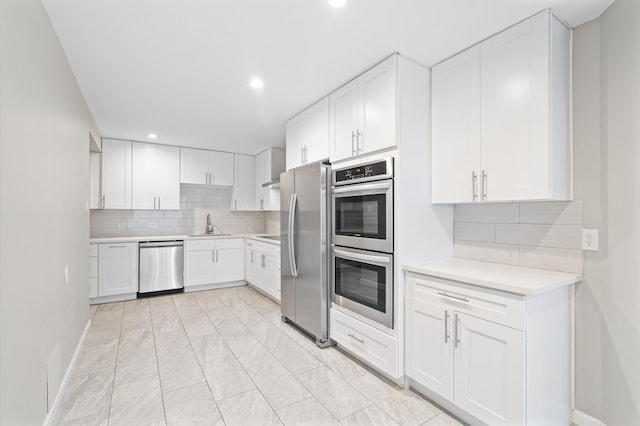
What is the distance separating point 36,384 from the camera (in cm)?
163

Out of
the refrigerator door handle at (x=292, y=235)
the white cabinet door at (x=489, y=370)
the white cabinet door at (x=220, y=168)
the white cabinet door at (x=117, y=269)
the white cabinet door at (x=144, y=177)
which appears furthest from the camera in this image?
the white cabinet door at (x=220, y=168)

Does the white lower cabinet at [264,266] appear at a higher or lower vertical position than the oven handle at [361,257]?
lower

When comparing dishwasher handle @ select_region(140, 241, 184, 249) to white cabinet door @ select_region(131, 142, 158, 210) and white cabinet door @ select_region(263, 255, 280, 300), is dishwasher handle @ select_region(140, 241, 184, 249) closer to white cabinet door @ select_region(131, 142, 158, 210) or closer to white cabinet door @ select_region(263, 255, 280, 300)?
white cabinet door @ select_region(131, 142, 158, 210)

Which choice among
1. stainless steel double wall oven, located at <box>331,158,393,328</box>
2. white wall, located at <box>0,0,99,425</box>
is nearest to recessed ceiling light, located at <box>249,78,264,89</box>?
stainless steel double wall oven, located at <box>331,158,393,328</box>

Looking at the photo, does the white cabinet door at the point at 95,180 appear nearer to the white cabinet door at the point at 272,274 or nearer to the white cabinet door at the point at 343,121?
the white cabinet door at the point at 272,274

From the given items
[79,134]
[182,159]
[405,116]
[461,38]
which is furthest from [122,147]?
[461,38]

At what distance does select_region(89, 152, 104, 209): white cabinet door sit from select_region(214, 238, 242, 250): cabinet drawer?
1.75m

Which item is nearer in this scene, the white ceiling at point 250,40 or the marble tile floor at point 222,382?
the white ceiling at point 250,40

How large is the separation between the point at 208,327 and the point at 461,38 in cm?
353

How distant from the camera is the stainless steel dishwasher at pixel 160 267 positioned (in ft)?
15.3

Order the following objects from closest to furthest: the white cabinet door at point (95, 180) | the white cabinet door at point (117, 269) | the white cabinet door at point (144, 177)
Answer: the white cabinet door at point (117, 269) → the white cabinet door at point (95, 180) → the white cabinet door at point (144, 177)

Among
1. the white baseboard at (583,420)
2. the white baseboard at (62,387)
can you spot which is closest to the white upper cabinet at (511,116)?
the white baseboard at (583,420)

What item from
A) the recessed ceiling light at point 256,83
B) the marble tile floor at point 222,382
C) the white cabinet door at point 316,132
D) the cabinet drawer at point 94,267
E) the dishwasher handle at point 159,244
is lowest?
the marble tile floor at point 222,382

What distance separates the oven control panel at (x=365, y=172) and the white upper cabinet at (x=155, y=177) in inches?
135
